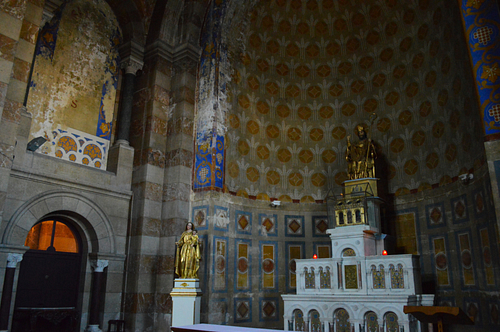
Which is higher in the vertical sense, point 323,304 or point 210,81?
point 210,81

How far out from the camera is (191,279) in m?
9.86

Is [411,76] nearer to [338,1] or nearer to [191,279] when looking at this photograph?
[338,1]

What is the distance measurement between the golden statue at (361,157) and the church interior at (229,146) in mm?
172

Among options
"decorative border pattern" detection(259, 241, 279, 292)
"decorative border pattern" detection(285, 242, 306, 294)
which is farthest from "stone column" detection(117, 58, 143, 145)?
"decorative border pattern" detection(285, 242, 306, 294)

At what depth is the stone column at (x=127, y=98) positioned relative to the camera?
1207 centimetres

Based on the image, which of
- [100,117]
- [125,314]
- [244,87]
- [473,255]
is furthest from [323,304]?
[100,117]

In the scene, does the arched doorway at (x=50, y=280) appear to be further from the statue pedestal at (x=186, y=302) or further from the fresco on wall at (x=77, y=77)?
the statue pedestal at (x=186, y=302)

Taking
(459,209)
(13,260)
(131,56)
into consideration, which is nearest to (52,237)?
(13,260)

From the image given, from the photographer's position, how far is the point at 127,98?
12438 mm

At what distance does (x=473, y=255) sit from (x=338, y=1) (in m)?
8.95

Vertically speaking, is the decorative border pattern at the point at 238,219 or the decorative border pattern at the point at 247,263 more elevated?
the decorative border pattern at the point at 238,219

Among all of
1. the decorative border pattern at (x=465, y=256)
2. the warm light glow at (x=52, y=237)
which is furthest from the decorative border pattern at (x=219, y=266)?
the decorative border pattern at (x=465, y=256)

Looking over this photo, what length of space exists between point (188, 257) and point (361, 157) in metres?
5.47

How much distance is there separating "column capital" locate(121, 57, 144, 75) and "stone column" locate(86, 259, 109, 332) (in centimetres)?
571
